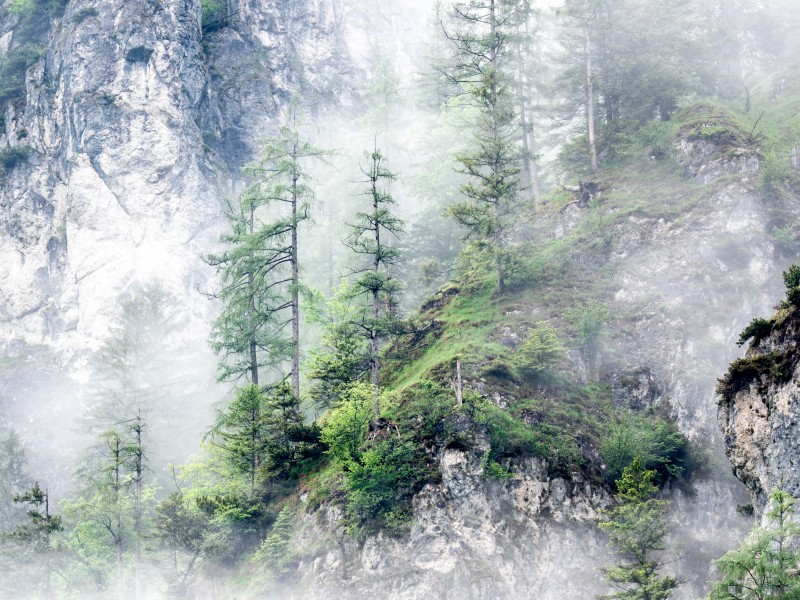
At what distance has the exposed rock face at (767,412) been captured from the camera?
13.2 m

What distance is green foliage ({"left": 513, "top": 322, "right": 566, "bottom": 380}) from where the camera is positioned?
2192cm

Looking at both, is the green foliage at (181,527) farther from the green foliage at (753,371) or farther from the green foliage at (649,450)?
the green foliage at (753,371)

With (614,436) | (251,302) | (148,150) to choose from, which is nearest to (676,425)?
→ (614,436)

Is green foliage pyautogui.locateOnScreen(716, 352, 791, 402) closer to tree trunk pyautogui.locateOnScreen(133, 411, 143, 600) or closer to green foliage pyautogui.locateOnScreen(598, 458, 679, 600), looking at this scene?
green foliage pyautogui.locateOnScreen(598, 458, 679, 600)

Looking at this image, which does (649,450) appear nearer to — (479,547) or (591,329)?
(591,329)

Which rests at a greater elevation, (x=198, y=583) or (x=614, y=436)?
(x=614, y=436)

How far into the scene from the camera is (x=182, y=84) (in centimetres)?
5231

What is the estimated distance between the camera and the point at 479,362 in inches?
902

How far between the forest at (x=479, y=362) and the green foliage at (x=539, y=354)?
0.12 m

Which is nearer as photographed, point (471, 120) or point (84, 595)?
point (84, 595)

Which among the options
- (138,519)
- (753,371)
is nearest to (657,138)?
(753,371)

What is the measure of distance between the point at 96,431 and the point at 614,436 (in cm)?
3079

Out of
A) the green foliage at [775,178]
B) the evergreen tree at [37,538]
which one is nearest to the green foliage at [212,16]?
the evergreen tree at [37,538]

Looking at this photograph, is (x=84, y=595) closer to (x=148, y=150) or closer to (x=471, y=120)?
(x=148, y=150)
